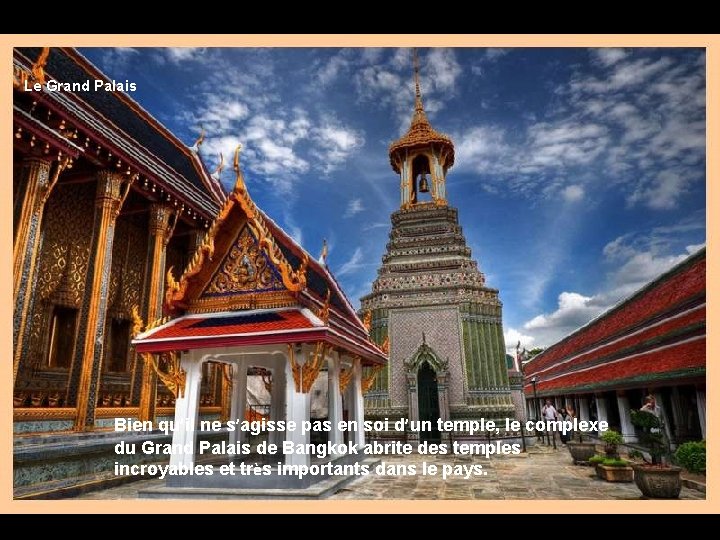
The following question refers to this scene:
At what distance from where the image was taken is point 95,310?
9.33 meters

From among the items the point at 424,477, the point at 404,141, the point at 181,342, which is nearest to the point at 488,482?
the point at 424,477

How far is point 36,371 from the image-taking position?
9625mm

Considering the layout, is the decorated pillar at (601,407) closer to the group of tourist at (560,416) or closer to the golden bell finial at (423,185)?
the group of tourist at (560,416)

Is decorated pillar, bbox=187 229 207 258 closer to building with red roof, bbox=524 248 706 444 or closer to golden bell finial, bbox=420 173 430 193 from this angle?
building with red roof, bbox=524 248 706 444

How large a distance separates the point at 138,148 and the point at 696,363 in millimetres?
13057

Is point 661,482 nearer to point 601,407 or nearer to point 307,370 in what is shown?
point 307,370

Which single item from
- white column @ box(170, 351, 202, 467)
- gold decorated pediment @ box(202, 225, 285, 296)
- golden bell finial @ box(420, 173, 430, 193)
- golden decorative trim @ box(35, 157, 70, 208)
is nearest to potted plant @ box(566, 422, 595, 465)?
gold decorated pediment @ box(202, 225, 285, 296)

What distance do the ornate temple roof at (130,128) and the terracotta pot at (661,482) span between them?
11.7 m

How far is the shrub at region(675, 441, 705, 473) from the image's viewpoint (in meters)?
6.77

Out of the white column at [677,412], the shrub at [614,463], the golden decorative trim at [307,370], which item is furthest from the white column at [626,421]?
the golden decorative trim at [307,370]

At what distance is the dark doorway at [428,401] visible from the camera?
18219mm

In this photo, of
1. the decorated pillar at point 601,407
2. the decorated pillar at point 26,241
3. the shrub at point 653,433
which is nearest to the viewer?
the shrub at point 653,433

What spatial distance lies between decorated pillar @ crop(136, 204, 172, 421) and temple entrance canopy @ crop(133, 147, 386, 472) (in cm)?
386

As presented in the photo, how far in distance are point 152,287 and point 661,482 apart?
1136cm
